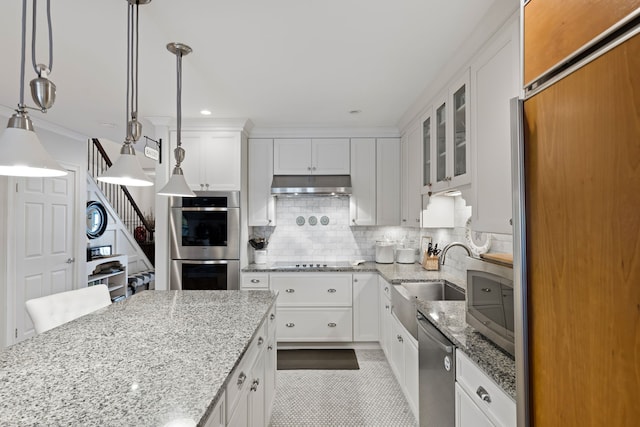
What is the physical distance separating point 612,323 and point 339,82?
2.38 meters

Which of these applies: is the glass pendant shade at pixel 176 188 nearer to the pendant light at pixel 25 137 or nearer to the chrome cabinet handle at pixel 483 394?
the pendant light at pixel 25 137

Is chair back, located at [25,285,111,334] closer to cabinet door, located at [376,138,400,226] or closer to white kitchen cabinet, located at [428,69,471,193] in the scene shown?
white kitchen cabinet, located at [428,69,471,193]

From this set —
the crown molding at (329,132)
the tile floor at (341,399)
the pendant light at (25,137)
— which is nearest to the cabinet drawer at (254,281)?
the tile floor at (341,399)

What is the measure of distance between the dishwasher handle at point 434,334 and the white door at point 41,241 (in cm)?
407

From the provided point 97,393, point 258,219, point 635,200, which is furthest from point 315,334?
point 635,200

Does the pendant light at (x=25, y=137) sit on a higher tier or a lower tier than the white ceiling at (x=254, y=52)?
lower

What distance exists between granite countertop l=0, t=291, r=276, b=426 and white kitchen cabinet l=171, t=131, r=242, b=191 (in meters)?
1.93

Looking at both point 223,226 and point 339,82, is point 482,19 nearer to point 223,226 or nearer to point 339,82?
point 339,82

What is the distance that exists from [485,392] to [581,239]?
0.82m

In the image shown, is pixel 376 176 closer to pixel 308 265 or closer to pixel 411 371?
pixel 308 265

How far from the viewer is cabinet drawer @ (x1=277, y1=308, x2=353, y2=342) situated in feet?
12.0

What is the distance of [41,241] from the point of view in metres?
3.84

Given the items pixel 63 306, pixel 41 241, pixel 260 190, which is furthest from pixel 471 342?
pixel 41 241

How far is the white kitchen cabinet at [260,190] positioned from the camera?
396 cm
